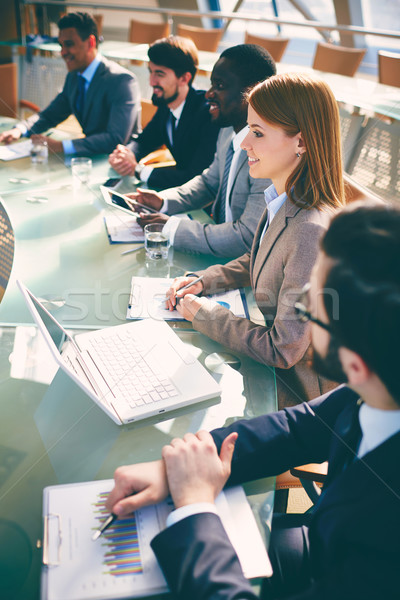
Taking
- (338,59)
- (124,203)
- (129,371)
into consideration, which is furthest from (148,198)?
(338,59)

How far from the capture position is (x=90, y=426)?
1032 mm

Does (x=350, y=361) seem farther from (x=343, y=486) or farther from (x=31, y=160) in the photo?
(x=31, y=160)

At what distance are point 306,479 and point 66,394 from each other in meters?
0.69

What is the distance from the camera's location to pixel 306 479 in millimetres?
1252

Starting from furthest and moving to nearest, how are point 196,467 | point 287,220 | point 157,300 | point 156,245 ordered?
point 156,245, point 157,300, point 287,220, point 196,467

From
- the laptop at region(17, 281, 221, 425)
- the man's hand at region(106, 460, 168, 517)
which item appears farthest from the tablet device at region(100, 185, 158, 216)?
the man's hand at region(106, 460, 168, 517)

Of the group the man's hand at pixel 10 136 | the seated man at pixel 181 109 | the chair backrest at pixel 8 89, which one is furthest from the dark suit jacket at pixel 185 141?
the chair backrest at pixel 8 89

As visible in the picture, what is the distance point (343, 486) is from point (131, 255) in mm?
1240

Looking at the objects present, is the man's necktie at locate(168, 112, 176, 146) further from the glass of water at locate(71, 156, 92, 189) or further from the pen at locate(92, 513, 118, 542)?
the pen at locate(92, 513, 118, 542)

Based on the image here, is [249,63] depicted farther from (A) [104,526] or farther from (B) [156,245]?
(A) [104,526]

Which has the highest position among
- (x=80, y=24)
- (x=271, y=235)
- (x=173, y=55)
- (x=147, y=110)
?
(x=80, y=24)

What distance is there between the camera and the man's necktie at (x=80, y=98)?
3268 mm

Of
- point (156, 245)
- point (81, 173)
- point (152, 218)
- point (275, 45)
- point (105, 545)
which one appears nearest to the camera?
point (105, 545)

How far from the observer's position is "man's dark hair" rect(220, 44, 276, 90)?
2.03m
